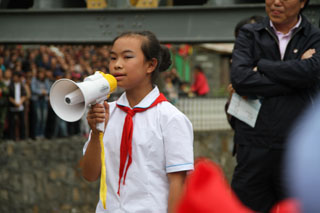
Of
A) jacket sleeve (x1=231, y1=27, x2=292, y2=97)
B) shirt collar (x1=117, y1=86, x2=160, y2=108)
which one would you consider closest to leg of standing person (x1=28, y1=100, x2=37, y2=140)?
jacket sleeve (x1=231, y1=27, x2=292, y2=97)

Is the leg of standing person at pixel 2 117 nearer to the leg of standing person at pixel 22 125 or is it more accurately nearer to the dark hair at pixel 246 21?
the leg of standing person at pixel 22 125

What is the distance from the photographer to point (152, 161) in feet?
10.1

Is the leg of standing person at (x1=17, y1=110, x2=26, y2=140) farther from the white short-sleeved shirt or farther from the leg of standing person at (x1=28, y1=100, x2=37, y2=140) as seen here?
the white short-sleeved shirt

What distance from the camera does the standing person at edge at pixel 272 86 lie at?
3621mm

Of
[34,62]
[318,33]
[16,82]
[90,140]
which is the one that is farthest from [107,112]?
[34,62]

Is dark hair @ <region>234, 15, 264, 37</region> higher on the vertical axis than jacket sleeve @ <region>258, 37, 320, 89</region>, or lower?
higher

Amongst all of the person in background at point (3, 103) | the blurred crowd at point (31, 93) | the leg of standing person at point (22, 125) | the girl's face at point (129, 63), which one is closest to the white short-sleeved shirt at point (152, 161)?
the girl's face at point (129, 63)

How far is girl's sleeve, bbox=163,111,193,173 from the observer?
3030 millimetres

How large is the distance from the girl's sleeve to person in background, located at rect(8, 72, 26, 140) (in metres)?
10.2

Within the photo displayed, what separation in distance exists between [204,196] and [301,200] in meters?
0.17

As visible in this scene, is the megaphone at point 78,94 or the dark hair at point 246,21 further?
the dark hair at point 246,21

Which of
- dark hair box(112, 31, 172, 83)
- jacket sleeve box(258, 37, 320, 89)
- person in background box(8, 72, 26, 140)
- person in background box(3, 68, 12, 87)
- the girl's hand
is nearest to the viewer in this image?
the girl's hand

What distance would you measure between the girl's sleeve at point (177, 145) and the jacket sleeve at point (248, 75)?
0.79 m

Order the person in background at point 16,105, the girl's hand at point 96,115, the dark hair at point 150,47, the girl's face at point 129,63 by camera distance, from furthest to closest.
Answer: the person in background at point 16,105
the dark hair at point 150,47
the girl's face at point 129,63
the girl's hand at point 96,115
